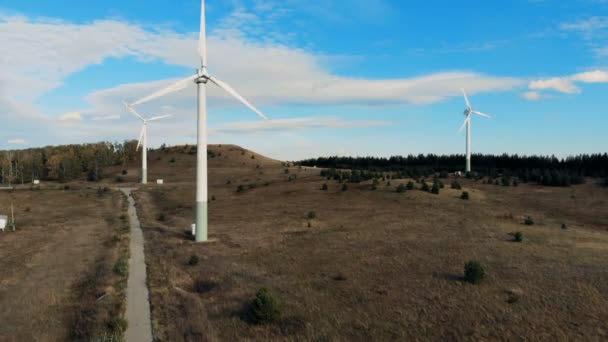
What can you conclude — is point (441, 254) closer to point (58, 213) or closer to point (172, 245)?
point (172, 245)

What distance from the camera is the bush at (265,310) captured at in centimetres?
2019

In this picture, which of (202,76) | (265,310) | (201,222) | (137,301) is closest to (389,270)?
(265,310)

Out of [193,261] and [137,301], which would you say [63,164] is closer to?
[193,261]

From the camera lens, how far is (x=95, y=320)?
20.2 metres

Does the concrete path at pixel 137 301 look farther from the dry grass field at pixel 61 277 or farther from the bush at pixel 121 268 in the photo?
the dry grass field at pixel 61 277

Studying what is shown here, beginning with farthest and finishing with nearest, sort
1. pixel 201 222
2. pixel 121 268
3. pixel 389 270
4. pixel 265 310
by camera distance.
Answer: pixel 201 222 < pixel 121 268 < pixel 389 270 < pixel 265 310

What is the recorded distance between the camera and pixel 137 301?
23.1 meters

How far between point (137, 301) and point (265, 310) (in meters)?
7.06

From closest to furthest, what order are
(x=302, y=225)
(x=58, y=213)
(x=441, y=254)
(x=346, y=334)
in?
(x=346, y=334)
(x=441, y=254)
(x=302, y=225)
(x=58, y=213)

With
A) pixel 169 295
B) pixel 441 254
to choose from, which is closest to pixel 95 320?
pixel 169 295

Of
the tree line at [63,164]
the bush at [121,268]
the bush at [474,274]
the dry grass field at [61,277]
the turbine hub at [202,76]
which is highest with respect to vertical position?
the turbine hub at [202,76]

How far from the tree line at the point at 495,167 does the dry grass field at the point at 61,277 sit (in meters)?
42.1

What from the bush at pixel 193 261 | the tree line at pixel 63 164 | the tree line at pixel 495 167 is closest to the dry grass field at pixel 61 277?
the bush at pixel 193 261

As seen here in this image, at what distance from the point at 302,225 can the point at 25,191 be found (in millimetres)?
71377
